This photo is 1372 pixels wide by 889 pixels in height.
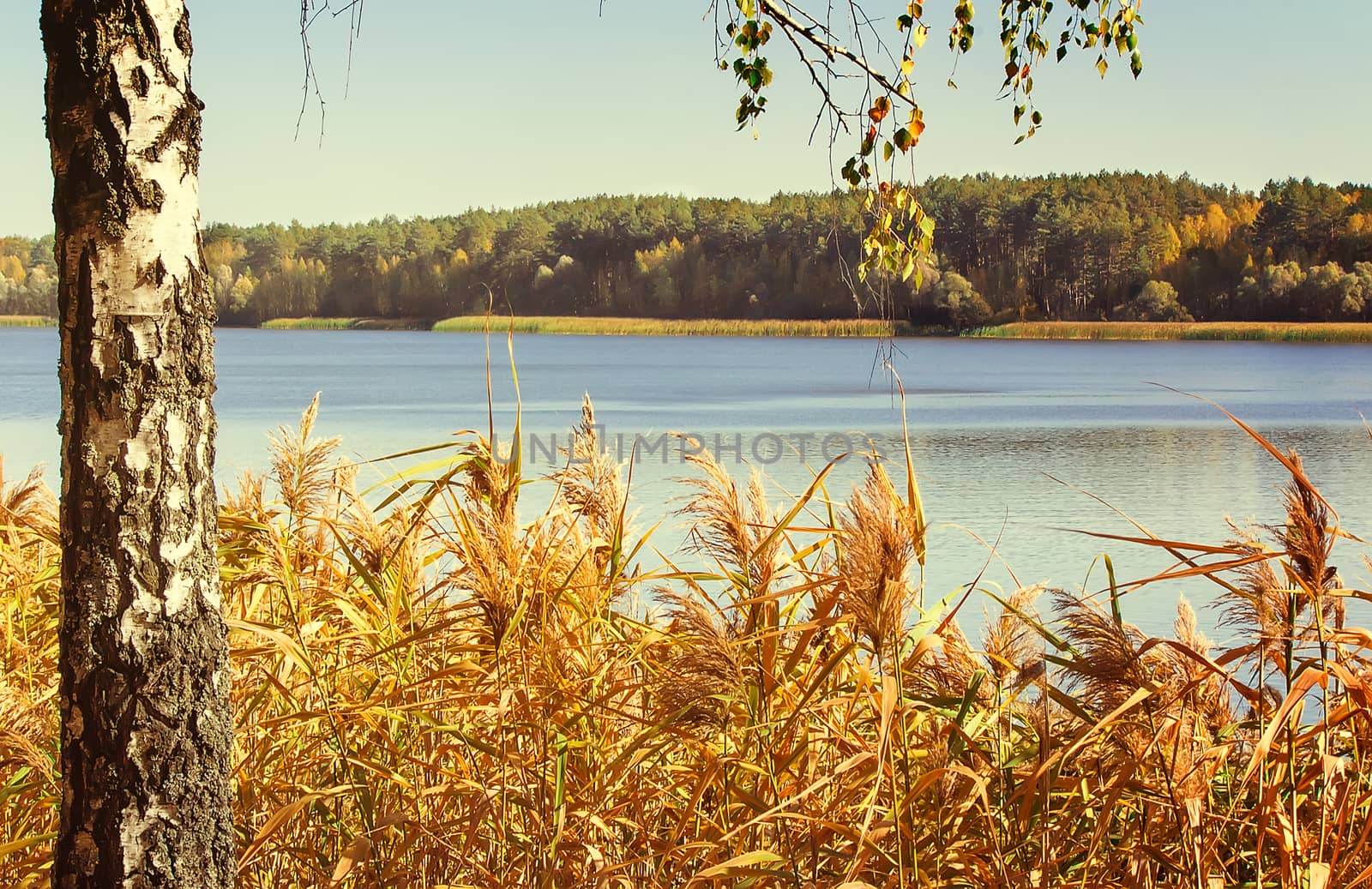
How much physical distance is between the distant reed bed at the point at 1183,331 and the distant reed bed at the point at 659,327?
8871 mm

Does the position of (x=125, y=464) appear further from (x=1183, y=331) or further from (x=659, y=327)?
(x=659, y=327)

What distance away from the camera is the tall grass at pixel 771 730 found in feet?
6.63

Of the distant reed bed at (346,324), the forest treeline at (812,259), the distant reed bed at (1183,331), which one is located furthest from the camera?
the distant reed bed at (346,324)

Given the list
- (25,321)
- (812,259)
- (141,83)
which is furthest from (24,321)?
(141,83)

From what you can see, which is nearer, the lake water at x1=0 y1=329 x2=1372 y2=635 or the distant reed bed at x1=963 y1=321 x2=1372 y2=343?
the lake water at x1=0 y1=329 x2=1372 y2=635

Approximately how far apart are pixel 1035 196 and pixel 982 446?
233ft

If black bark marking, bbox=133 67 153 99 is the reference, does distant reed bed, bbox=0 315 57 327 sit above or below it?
below

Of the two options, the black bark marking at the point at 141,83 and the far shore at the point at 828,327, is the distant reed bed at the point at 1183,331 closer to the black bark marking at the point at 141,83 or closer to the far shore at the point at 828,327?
the far shore at the point at 828,327

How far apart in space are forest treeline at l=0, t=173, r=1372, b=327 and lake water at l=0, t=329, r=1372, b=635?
2080cm

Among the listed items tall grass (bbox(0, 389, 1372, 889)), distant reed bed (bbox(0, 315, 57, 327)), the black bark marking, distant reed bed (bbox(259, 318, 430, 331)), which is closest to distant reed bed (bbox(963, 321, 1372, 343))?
distant reed bed (bbox(259, 318, 430, 331))

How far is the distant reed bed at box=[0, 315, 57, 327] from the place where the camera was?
110m

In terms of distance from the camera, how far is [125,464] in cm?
194

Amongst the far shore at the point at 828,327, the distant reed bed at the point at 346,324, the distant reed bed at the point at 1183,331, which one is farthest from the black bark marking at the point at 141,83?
the distant reed bed at the point at 346,324

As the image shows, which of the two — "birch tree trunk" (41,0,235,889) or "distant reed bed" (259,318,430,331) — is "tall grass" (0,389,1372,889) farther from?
"distant reed bed" (259,318,430,331)
